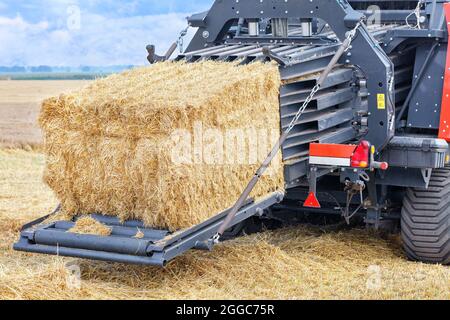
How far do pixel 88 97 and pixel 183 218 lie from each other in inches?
49.1

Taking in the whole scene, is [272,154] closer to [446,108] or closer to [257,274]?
[257,274]

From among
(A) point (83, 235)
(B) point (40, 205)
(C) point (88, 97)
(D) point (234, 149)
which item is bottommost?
(B) point (40, 205)

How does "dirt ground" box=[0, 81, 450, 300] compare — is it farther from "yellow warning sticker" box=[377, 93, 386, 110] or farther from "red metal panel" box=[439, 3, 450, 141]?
"yellow warning sticker" box=[377, 93, 386, 110]

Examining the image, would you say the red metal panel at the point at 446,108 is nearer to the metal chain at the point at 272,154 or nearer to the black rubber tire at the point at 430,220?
the black rubber tire at the point at 430,220

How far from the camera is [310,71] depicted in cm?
723

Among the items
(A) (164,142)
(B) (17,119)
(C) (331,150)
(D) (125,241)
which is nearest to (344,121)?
(C) (331,150)

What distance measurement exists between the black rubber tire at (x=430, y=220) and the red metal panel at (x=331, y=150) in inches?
40.4

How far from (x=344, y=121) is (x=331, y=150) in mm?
454

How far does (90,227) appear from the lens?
6.73 m

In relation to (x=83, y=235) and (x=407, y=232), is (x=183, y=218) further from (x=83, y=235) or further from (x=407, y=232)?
(x=407, y=232)

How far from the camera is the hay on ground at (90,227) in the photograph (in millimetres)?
6659

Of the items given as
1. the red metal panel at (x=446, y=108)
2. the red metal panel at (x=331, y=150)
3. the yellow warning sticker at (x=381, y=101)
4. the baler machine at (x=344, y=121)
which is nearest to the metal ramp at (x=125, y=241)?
the baler machine at (x=344, y=121)

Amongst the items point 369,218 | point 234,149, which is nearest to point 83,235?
point 234,149

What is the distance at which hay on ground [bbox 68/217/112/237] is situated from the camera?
6659 mm
